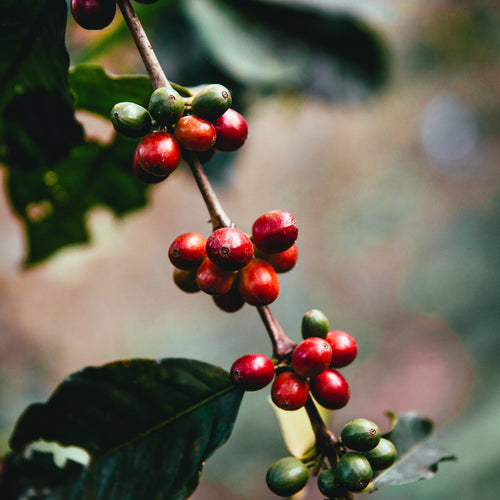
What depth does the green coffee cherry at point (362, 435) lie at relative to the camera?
70cm

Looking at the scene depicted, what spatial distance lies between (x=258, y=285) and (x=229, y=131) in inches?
10.6

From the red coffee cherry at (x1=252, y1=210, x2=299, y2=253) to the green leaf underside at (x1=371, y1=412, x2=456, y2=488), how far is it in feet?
1.37

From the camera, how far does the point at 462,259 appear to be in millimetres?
6938

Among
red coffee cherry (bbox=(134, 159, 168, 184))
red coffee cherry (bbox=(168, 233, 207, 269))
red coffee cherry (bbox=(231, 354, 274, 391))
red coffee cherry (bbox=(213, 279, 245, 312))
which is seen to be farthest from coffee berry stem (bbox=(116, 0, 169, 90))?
red coffee cherry (bbox=(231, 354, 274, 391))

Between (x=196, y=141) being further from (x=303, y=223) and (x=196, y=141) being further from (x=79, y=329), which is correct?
(x=303, y=223)

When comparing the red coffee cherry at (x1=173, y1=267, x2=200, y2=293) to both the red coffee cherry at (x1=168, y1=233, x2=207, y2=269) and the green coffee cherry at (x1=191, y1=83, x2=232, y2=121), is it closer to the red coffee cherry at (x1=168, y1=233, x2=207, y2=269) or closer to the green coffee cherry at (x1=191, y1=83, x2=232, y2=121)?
the red coffee cherry at (x1=168, y1=233, x2=207, y2=269)

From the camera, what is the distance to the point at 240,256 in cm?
70

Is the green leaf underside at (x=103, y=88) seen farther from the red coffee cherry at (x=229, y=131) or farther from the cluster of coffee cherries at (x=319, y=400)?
the cluster of coffee cherries at (x=319, y=400)

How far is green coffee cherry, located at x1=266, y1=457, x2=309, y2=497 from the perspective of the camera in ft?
2.35

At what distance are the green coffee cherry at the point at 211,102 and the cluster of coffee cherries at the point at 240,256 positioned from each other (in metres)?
0.19

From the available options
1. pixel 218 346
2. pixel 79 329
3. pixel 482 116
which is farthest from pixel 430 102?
pixel 79 329

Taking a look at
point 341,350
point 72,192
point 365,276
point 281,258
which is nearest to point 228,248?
point 281,258

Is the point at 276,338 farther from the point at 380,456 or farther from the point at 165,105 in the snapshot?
the point at 165,105

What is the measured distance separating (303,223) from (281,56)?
5.96 m
